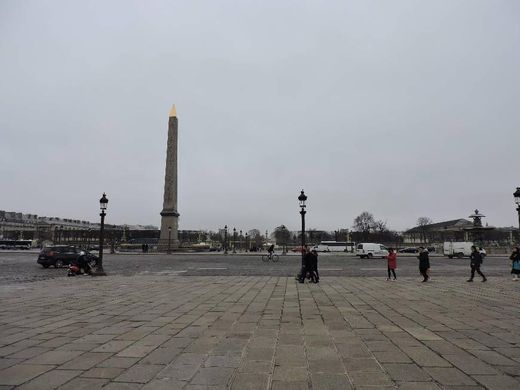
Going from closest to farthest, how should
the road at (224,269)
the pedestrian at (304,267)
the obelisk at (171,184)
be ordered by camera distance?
the pedestrian at (304,267), the road at (224,269), the obelisk at (171,184)

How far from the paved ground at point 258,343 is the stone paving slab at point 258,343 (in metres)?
0.02

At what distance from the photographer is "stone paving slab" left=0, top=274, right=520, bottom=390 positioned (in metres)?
4.69

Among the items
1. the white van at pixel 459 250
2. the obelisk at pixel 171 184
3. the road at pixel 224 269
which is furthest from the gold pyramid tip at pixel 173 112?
the white van at pixel 459 250

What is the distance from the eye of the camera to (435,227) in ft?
454

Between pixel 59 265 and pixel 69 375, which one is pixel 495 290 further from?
pixel 59 265

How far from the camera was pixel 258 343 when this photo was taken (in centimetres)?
645

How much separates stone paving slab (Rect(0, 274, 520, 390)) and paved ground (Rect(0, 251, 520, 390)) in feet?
0.06

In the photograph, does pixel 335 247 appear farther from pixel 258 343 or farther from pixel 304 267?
pixel 258 343

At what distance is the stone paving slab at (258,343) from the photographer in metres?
4.69

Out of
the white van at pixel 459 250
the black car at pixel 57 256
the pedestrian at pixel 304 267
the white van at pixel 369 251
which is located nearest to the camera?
the pedestrian at pixel 304 267

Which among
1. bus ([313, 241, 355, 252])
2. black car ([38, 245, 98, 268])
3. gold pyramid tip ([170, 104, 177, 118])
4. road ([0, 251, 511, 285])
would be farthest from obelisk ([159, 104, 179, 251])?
bus ([313, 241, 355, 252])

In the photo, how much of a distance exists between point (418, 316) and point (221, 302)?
5080mm

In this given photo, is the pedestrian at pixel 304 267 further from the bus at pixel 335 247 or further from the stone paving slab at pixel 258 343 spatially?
the bus at pixel 335 247

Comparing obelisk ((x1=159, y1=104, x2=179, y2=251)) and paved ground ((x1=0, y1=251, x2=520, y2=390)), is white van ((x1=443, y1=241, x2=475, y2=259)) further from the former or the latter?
paved ground ((x1=0, y1=251, x2=520, y2=390))
